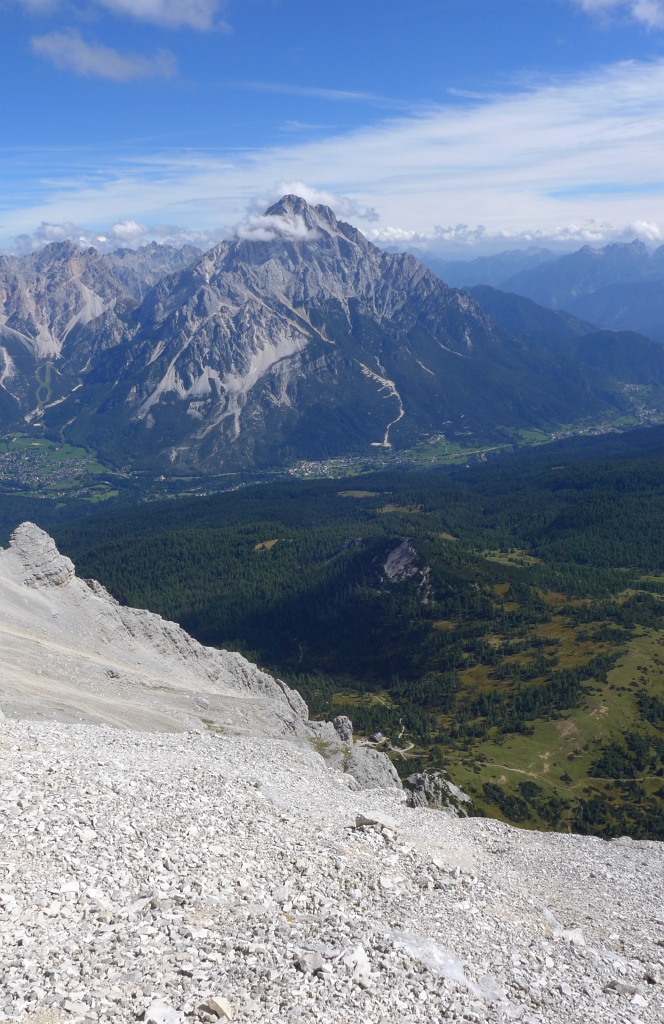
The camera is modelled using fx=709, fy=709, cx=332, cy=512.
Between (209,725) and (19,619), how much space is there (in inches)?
1446

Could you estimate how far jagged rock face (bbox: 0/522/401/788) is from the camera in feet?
265

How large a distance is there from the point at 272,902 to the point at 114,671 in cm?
6370

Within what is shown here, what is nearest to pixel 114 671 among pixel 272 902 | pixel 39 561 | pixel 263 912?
pixel 39 561

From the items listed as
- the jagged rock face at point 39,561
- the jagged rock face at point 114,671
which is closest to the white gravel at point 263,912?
the jagged rock face at point 114,671

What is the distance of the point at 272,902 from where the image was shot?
120ft

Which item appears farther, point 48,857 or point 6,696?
point 6,696

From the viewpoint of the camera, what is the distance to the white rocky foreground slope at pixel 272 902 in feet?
95.4

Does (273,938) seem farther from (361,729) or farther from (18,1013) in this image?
A: (361,729)

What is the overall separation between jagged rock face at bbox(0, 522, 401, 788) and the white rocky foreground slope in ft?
37.6

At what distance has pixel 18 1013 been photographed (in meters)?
25.4

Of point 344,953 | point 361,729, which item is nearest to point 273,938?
point 344,953

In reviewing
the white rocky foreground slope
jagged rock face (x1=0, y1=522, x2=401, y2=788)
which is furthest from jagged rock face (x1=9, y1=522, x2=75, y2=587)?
the white rocky foreground slope

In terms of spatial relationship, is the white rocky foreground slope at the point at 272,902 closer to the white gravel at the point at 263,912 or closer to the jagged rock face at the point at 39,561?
the white gravel at the point at 263,912

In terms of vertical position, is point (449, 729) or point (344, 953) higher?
point (344, 953)
